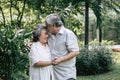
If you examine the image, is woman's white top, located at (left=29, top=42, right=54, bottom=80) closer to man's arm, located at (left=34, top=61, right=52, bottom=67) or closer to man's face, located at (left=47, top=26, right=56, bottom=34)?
man's arm, located at (left=34, top=61, right=52, bottom=67)

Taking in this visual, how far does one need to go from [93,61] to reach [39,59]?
287 inches

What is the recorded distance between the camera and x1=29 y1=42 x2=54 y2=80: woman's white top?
15.5ft

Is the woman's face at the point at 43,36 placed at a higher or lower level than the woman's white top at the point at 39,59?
higher

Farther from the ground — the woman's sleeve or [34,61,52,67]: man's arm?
the woman's sleeve

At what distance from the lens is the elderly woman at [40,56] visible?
185 inches

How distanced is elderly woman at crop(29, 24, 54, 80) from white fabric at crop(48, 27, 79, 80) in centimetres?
9

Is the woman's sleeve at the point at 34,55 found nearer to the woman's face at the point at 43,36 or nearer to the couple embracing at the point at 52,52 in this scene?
the couple embracing at the point at 52,52

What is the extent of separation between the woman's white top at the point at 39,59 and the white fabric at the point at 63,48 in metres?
0.10

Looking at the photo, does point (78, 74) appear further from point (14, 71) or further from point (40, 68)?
point (40, 68)

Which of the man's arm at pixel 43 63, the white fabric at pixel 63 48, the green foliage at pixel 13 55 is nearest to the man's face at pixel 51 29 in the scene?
the white fabric at pixel 63 48

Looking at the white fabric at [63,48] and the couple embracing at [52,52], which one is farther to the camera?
the white fabric at [63,48]

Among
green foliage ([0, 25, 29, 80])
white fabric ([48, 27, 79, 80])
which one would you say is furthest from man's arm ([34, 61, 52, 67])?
green foliage ([0, 25, 29, 80])

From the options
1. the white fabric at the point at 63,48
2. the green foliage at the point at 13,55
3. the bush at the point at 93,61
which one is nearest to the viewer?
the white fabric at the point at 63,48

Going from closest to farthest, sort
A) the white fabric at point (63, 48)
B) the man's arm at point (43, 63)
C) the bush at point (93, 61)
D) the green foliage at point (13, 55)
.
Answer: the man's arm at point (43, 63), the white fabric at point (63, 48), the green foliage at point (13, 55), the bush at point (93, 61)
